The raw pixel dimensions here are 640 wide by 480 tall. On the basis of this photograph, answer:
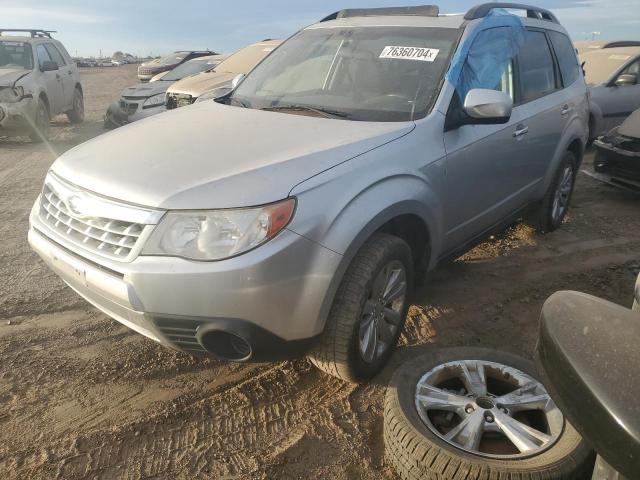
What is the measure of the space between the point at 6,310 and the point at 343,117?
2483mm

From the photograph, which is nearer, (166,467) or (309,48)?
(166,467)

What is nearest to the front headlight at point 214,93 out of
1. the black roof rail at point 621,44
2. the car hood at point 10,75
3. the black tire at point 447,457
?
the car hood at point 10,75

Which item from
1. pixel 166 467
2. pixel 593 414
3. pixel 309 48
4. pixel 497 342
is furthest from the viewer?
pixel 309 48

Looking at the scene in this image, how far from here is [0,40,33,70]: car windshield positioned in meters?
9.51

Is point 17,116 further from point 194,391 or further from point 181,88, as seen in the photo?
point 194,391

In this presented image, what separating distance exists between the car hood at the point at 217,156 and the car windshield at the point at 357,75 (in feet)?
0.76

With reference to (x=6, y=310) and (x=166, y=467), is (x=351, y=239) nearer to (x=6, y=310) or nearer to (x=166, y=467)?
(x=166, y=467)

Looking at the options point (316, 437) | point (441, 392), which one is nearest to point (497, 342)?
point (441, 392)

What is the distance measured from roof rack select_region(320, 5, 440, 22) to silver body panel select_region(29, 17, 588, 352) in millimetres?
313

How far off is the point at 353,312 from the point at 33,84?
9.08 metres

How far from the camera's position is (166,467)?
2205 mm

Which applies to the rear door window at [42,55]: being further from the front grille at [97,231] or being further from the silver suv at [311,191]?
the front grille at [97,231]

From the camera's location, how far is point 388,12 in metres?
3.77

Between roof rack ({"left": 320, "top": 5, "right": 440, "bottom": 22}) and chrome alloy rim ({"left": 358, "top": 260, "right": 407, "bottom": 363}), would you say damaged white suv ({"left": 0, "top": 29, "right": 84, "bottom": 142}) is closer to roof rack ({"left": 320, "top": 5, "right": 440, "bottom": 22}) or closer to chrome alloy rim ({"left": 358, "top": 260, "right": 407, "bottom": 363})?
roof rack ({"left": 320, "top": 5, "right": 440, "bottom": 22})
